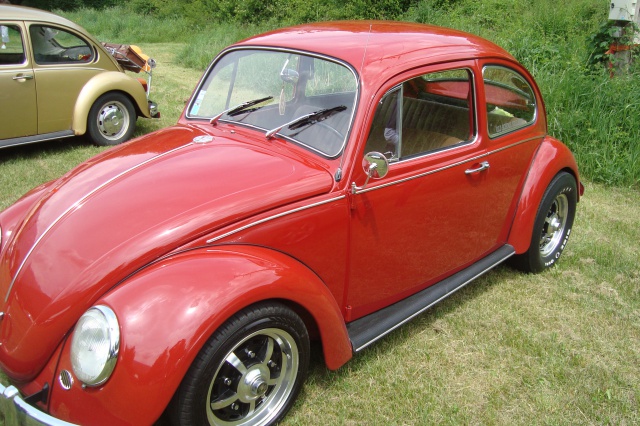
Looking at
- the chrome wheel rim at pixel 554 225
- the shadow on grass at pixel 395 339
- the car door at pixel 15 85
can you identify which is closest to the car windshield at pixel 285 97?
the shadow on grass at pixel 395 339

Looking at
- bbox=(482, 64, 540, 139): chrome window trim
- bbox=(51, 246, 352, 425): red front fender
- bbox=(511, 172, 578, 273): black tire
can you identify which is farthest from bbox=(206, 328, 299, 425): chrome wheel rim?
bbox=(511, 172, 578, 273): black tire

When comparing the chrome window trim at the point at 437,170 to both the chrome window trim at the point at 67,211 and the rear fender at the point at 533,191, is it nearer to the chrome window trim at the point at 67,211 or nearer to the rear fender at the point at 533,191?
the rear fender at the point at 533,191

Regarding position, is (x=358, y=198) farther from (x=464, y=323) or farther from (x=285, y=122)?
(x=464, y=323)

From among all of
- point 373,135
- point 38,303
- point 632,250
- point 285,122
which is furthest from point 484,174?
point 38,303

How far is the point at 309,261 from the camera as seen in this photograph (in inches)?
107

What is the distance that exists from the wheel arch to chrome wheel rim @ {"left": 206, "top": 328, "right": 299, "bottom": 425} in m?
5.24

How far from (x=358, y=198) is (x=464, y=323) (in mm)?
1389

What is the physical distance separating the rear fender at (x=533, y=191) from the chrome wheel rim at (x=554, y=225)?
32 centimetres

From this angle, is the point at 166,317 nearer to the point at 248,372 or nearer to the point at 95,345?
the point at 95,345

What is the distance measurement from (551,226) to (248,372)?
9.38 ft

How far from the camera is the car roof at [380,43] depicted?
3018mm

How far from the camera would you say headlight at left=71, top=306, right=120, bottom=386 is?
2092mm

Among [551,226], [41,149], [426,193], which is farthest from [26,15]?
[551,226]

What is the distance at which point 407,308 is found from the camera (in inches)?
127
